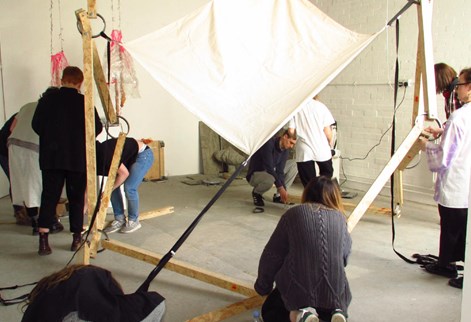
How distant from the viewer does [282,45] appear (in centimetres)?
270

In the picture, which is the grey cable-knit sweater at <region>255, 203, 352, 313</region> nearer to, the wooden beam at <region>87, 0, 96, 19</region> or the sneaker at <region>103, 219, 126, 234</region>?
the wooden beam at <region>87, 0, 96, 19</region>

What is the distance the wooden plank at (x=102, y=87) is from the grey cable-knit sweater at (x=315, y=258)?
163 cm

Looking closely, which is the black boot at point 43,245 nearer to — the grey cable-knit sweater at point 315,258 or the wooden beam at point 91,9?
the wooden beam at point 91,9

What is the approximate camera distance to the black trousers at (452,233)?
3.02 metres

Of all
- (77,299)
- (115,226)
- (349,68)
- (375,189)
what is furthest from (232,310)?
(349,68)

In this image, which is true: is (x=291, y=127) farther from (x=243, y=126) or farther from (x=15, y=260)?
(x=15, y=260)

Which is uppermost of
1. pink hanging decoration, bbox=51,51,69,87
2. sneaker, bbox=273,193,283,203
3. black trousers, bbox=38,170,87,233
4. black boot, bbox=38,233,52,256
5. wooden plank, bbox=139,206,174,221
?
pink hanging decoration, bbox=51,51,69,87

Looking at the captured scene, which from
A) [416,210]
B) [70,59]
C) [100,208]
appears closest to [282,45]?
[100,208]

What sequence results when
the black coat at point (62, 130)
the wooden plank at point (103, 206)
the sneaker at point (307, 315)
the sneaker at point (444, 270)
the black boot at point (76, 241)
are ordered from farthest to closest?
1. the black boot at point (76, 241)
2. the black coat at point (62, 130)
3. the sneaker at point (444, 270)
4. the wooden plank at point (103, 206)
5. the sneaker at point (307, 315)

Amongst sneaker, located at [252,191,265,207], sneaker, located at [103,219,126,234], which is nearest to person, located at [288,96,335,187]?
sneaker, located at [252,191,265,207]

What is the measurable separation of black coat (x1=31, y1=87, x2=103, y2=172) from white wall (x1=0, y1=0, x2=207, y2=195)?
269 cm

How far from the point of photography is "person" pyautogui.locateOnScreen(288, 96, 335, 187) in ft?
14.8

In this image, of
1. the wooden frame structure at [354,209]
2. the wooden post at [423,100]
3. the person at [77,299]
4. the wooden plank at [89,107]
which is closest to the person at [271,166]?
the wooden frame structure at [354,209]

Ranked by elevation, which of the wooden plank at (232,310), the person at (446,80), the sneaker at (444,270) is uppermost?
the person at (446,80)
